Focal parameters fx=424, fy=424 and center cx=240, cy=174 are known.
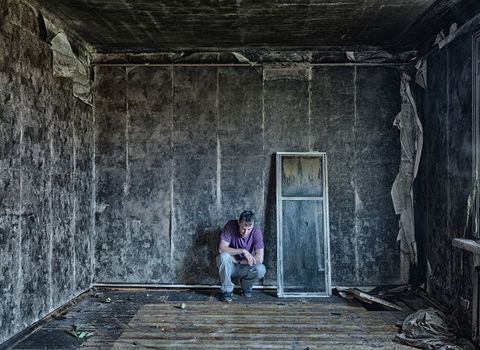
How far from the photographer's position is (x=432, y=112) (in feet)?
15.5

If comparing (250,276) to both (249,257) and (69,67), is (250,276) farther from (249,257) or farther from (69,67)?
(69,67)

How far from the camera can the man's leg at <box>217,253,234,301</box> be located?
4.79 m

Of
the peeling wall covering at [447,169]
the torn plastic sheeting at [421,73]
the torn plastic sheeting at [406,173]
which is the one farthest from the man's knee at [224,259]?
the torn plastic sheeting at [421,73]

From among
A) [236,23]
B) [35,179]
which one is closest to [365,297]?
[236,23]

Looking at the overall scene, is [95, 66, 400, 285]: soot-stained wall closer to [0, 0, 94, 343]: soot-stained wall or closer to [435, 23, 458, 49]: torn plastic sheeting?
[0, 0, 94, 343]: soot-stained wall

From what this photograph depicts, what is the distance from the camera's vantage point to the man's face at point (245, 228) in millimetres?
4750

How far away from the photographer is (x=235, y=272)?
491cm

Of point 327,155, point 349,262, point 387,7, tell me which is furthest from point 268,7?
point 349,262

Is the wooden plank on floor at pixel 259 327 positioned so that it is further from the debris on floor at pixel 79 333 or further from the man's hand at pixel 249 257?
the man's hand at pixel 249 257

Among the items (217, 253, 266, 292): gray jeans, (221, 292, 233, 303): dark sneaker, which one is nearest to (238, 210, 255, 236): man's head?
(217, 253, 266, 292): gray jeans

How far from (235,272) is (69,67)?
2906 millimetres

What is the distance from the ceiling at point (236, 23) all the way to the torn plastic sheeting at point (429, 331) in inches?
111

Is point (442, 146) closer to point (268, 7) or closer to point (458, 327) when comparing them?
point (458, 327)

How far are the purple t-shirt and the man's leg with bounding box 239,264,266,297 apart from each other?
0.55 feet
